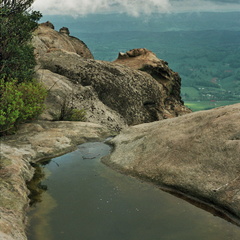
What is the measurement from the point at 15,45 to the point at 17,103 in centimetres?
868

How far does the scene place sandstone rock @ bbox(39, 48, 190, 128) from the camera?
29.1 meters

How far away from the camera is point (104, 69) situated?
30.9 meters

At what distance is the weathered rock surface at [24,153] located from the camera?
830 cm

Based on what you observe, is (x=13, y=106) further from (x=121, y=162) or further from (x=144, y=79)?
(x=144, y=79)

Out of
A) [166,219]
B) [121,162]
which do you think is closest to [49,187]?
[121,162]

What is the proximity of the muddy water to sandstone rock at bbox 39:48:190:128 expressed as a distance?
15752mm

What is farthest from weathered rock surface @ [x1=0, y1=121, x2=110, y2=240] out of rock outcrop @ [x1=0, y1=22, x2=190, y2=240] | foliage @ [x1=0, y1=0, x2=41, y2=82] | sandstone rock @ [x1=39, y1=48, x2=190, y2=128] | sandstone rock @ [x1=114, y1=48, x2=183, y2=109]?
sandstone rock @ [x1=114, y1=48, x2=183, y2=109]

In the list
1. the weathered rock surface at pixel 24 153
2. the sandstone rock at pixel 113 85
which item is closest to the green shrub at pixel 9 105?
the weathered rock surface at pixel 24 153

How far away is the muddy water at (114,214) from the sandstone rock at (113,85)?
15752mm

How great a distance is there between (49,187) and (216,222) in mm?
6063

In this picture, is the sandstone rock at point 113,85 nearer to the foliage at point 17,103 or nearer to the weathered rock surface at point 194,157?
the foliage at point 17,103

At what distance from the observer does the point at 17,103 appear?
17219 millimetres

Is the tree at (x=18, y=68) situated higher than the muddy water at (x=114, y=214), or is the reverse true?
the tree at (x=18, y=68)

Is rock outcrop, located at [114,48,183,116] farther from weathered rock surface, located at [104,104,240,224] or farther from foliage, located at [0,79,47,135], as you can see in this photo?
weathered rock surface, located at [104,104,240,224]
